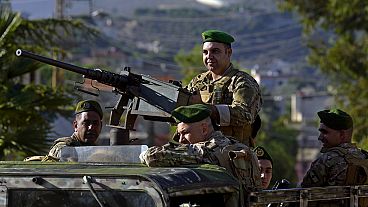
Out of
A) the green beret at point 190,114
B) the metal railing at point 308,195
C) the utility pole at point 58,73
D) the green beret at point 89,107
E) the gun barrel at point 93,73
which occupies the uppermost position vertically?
the utility pole at point 58,73

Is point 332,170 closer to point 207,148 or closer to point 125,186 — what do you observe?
point 207,148

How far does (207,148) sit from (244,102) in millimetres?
1017

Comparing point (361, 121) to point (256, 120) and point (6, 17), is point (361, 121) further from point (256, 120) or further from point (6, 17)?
point (256, 120)

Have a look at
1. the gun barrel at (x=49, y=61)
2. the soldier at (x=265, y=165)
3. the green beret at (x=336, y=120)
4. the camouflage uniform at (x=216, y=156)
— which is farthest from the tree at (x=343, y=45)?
the camouflage uniform at (x=216, y=156)

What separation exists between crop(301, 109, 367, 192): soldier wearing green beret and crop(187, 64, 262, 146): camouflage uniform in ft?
1.74

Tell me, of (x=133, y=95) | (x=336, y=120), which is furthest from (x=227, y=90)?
(x=336, y=120)

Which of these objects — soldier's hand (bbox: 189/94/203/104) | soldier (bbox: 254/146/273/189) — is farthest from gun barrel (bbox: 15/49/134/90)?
soldier (bbox: 254/146/273/189)

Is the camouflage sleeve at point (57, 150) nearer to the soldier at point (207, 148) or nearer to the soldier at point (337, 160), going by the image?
the soldier at point (207, 148)

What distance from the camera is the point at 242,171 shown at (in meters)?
7.10

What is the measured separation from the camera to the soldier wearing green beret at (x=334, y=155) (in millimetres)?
7957

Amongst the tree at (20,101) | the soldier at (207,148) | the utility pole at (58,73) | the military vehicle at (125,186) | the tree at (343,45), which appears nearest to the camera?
the military vehicle at (125,186)

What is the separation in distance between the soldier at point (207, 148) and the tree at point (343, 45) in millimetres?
20943

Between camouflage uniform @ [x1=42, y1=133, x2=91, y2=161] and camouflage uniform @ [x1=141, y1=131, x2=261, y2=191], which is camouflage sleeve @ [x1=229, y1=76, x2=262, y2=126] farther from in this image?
camouflage uniform @ [x1=42, y1=133, x2=91, y2=161]

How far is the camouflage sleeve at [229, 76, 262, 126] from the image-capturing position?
7.86m
